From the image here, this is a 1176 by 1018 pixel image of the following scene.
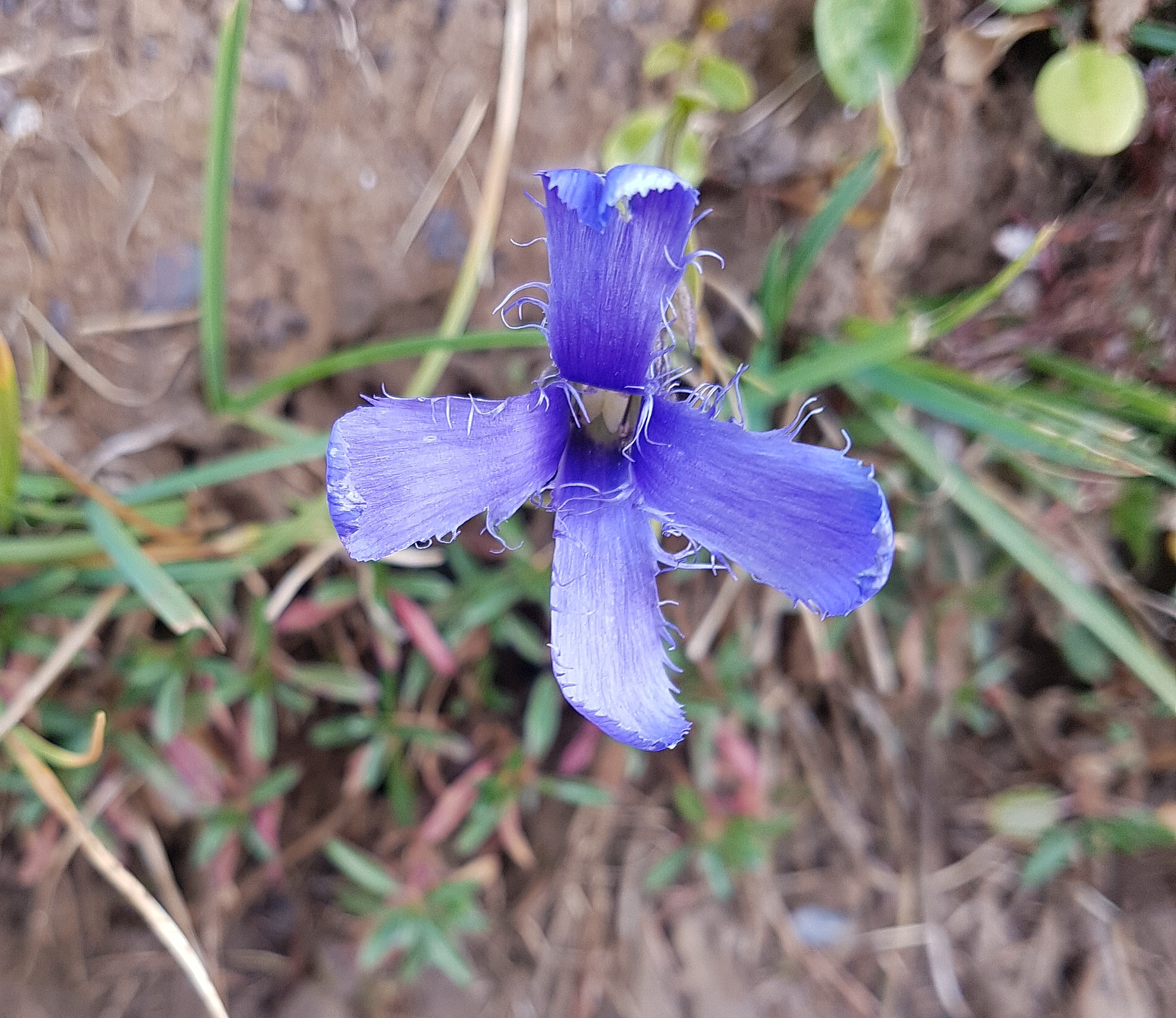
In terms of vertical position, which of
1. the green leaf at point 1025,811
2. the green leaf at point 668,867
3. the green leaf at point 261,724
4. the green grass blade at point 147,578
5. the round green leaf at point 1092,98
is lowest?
the green leaf at point 668,867

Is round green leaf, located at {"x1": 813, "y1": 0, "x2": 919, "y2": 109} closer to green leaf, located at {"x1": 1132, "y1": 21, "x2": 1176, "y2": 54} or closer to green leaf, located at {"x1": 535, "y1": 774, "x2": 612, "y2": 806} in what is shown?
green leaf, located at {"x1": 1132, "y1": 21, "x2": 1176, "y2": 54}

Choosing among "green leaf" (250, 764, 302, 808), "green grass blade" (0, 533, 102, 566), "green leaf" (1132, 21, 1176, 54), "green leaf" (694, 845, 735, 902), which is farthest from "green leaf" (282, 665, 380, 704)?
"green leaf" (1132, 21, 1176, 54)

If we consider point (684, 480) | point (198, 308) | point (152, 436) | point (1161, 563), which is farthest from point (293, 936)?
point (1161, 563)

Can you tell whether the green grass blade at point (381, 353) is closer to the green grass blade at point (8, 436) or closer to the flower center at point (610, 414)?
the flower center at point (610, 414)

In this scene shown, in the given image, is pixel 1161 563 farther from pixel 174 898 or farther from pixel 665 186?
pixel 174 898

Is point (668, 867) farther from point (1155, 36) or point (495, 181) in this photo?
point (1155, 36)

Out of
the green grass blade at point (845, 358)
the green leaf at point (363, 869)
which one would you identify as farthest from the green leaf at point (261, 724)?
the green grass blade at point (845, 358)
